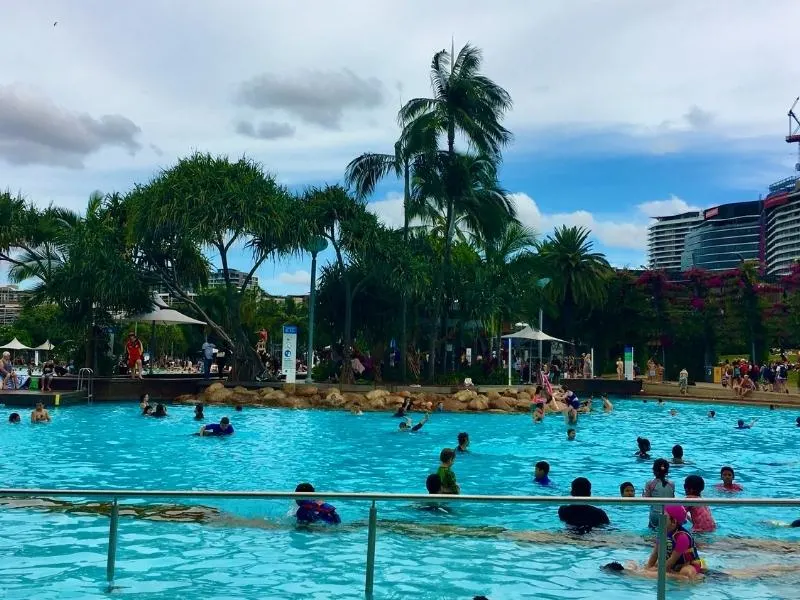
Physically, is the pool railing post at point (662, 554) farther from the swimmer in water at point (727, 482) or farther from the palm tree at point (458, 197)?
the palm tree at point (458, 197)

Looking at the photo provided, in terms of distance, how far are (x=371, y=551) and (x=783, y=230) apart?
154892 millimetres

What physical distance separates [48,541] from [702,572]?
7.14 meters

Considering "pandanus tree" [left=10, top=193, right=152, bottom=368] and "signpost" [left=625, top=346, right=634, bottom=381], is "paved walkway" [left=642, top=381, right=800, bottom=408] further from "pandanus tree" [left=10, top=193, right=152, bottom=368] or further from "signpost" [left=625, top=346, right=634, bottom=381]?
"pandanus tree" [left=10, top=193, right=152, bottom=368]

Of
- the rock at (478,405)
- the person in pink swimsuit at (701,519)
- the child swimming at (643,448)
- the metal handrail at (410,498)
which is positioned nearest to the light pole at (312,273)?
the rock at (478,405)

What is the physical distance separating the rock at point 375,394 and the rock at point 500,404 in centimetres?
398

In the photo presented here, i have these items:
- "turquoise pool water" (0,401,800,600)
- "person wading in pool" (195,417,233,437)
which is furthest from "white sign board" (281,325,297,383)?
"turquoise pool water" (0,401,800,600)

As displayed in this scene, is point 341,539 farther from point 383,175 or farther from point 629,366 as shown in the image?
point 629,366

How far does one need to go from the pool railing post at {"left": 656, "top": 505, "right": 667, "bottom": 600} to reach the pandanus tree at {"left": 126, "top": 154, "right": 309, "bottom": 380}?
26568 mm

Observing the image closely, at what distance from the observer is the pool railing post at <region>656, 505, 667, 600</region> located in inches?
224

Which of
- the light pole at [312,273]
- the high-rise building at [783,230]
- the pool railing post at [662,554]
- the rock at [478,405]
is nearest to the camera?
the pool railing post at [662,554]

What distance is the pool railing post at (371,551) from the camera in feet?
19.5

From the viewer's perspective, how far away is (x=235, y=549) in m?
7.87

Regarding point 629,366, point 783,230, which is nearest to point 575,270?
point 629,366

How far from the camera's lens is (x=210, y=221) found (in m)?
30.8
